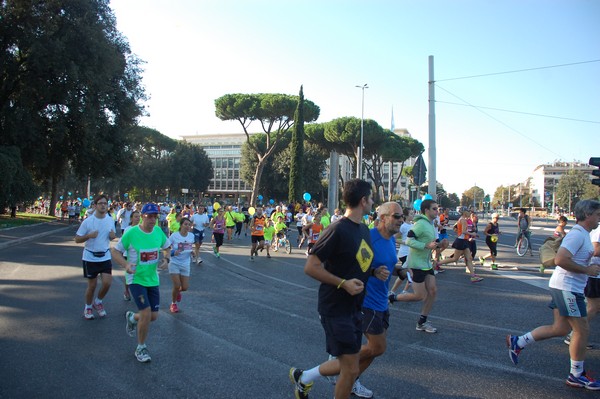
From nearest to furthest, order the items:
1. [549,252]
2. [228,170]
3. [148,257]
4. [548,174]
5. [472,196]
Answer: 1. [549,252]
2. [148,257]
3. [228,170]
4. [548,174]
5. [472,196]

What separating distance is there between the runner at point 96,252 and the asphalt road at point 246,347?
300 mm

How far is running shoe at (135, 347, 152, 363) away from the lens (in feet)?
14.9

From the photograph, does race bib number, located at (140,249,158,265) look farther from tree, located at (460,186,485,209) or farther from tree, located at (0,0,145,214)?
tree, located at (460,186,485,209)

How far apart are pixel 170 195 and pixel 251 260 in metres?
58.2

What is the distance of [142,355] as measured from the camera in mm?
4566

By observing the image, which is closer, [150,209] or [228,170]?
[150,209]

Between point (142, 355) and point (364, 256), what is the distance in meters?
2.89

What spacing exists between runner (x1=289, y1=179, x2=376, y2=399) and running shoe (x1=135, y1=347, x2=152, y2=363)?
241cm

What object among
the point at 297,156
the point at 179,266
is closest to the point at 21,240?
the point at 179,266

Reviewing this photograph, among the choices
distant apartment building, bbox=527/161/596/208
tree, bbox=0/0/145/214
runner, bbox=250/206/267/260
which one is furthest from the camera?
distant apartment building, bbox=527/161/596/208

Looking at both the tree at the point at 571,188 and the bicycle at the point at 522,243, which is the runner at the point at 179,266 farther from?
the tree at the point at 571,188

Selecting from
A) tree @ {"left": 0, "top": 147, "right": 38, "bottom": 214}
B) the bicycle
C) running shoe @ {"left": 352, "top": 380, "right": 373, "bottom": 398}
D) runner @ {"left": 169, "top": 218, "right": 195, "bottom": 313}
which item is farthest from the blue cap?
tree @ {"left": 0, "top": 147, "right": 38, "bottom": 214}

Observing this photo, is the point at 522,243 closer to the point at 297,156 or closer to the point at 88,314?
the point at 88,314

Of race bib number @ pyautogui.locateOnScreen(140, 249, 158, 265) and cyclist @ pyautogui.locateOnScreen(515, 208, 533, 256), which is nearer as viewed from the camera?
race bib number @ pyautogui.locateOnScreen(140, 249, 158, 265)
